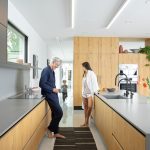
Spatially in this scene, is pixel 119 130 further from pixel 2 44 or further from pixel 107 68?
pixel 107 68

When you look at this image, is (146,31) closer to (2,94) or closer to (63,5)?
(63,5)

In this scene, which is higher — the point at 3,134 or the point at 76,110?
the point at 3,134

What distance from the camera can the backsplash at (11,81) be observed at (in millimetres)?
3879

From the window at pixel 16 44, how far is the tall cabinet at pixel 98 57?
2533mm

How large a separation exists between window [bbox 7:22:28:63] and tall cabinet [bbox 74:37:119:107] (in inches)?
99.7

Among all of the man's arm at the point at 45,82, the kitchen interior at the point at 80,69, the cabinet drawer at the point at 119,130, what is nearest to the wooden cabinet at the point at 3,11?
the kitchen interior at the point at 80,69

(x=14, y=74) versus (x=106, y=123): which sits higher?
(x=14, y=74)

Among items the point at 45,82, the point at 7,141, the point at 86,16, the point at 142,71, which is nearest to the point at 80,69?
the point at 142,71

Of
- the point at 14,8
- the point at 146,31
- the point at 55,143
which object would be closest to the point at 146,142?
the point at 55,143

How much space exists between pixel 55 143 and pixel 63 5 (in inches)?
102

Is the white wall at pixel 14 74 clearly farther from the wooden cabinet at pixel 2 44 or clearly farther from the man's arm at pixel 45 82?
the wooden cabinet at pixel 2 44

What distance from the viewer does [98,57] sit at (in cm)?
855

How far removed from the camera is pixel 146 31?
24.5ft

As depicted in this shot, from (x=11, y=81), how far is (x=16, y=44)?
155 cm
